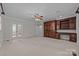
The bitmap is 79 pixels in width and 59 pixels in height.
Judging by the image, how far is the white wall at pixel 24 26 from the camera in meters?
9.34

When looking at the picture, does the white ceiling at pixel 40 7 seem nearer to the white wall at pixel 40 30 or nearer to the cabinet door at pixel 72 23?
the cabinet door at pixel 72 23

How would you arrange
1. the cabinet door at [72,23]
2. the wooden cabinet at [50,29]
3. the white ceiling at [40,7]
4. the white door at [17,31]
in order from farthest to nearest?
1. the wooden cabinet at [50,29]
2. the white door at [17,31]
3. the cabinet door at [72,23]
4. the white ceiling at [40,7]

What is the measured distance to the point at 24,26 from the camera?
1197 centimetres

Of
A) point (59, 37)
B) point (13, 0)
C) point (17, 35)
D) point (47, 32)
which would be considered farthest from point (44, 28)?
point (13, 0)

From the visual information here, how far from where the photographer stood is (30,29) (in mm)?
12961

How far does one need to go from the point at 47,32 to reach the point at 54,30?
1.77m

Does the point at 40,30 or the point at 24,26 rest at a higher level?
the point at 24,26

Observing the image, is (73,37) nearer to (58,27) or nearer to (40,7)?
(58,27)

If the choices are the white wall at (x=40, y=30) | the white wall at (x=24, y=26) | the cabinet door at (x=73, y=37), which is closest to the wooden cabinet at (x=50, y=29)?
the white wall at (x=40, y=30)

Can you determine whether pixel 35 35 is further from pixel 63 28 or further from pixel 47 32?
pixel 63 28

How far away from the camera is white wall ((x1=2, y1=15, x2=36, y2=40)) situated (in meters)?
9.34

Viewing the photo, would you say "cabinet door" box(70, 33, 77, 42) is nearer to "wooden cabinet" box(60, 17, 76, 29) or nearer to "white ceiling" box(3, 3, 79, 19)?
"wooden cabinet" box(60, 17, 76, 29)

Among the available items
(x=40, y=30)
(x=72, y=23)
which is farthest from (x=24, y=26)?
(x=72, y=23)

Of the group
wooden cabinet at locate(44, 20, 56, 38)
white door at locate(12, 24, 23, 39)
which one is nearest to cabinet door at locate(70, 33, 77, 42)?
wooden cabinet at locate(44, 20, 56, 38)
